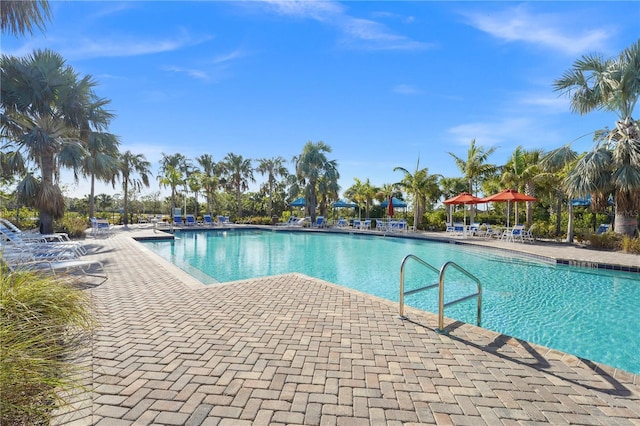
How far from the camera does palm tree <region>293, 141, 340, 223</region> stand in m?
24.8

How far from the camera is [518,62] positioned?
11727 millimetres

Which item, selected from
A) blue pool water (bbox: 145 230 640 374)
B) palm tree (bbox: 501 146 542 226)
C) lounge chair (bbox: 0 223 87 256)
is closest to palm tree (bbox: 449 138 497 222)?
palm tree (bbox: 501 146 542 226)

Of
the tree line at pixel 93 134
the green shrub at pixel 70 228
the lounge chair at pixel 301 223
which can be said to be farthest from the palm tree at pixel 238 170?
the tree line at pixel 93 134

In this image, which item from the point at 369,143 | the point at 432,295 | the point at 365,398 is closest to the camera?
the point at 365,398

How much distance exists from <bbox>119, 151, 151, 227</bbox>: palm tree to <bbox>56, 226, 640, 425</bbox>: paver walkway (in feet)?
91.5

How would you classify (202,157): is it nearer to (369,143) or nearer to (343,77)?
(369,143)

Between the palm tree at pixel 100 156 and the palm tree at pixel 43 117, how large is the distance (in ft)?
2.15

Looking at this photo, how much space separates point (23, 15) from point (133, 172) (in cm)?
2787

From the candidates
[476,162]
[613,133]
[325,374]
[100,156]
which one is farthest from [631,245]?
[100,156]

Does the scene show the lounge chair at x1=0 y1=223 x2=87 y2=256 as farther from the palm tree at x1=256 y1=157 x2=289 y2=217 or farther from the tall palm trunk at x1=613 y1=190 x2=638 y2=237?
the palm tree at x1=256 y1=157 x2=289 y2=217

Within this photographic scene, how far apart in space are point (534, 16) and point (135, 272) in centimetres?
1210

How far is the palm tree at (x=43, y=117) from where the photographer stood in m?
11.3

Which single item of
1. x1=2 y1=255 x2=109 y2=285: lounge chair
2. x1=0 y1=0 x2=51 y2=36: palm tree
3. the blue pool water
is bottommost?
the blue pool water

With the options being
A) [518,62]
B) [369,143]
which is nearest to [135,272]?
[518,62]
